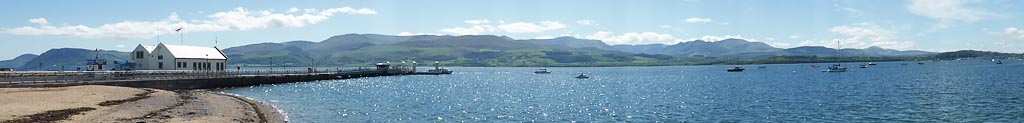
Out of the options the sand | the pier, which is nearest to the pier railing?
the pier

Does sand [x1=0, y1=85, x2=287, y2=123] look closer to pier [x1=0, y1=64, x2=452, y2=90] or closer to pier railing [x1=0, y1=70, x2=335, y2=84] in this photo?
pier [x1=0, y1=64, x2=452, y2=90]

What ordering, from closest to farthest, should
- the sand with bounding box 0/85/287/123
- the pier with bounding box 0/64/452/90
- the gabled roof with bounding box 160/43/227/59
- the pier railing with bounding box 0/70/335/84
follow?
1. the sand with bounding box 0/85/287/123
2. the pier railing with bounding box 0/70/335/84
3. the pier with bounding box 0/64/452/90
4. the gabled roof with bounding box 160/43/227/59

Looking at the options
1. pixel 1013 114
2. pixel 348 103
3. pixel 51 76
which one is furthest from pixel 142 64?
pixel 1013 114

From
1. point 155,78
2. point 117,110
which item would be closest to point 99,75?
point 155,78

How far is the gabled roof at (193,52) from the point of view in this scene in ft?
363

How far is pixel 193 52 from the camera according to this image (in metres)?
116

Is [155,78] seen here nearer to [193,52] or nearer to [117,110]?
[193,52]

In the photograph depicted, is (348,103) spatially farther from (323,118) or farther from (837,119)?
(837,119)

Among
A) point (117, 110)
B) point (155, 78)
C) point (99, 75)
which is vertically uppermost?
point (99, 75)

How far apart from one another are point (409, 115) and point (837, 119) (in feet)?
80.4

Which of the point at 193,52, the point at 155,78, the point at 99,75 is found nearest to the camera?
the point at 99,75

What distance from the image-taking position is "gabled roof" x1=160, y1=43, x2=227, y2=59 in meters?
110

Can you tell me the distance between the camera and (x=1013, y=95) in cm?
6769

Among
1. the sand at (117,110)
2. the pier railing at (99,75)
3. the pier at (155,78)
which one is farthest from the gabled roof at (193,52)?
the sand at (117,110)
